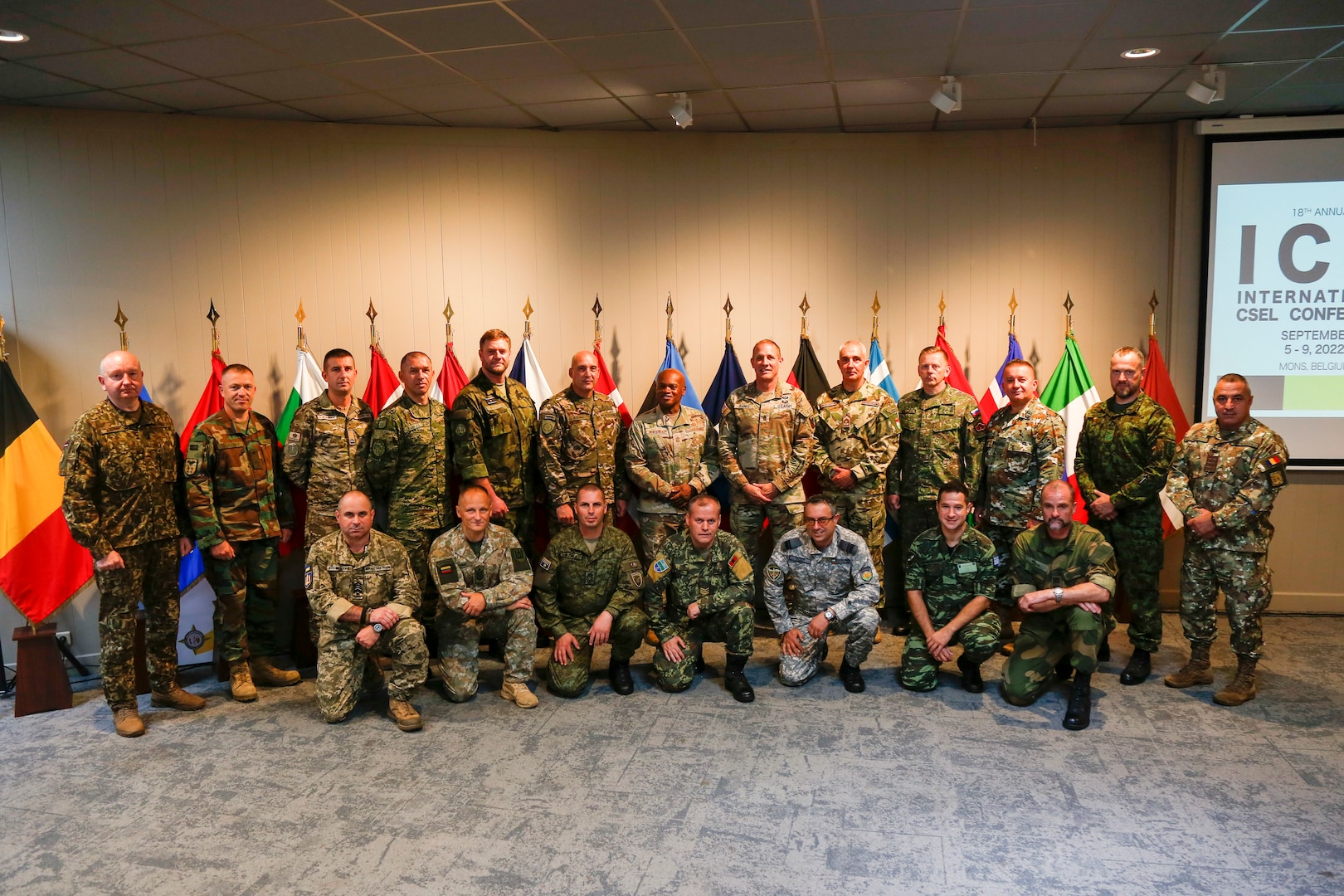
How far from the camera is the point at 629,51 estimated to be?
397cm

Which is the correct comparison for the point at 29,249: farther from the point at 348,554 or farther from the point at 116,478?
the point at 348,554

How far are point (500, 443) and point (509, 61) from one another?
6.12 ft

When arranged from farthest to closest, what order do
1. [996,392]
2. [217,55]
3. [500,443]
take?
[996,392]
[500,443]
[217,55]

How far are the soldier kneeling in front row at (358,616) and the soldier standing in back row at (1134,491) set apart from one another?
3.24m

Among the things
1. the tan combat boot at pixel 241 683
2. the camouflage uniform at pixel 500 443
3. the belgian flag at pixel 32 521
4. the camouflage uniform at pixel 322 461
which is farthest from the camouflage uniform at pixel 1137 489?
the belgian flag at pixel 32 521

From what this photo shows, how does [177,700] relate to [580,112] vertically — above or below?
below

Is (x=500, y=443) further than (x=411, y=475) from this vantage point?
Yes

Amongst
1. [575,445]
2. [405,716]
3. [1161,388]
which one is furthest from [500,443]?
[1161,388]

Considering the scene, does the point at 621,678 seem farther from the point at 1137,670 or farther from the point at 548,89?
the point at 548,89

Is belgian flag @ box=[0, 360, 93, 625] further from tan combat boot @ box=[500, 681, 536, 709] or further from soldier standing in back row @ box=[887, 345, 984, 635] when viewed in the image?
soldier standing in back row @ box=[887, 345, 984, 635]

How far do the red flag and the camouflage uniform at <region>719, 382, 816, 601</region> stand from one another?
77.8 inches

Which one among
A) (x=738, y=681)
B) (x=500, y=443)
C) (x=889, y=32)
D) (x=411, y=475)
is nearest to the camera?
(x=889, y=32)

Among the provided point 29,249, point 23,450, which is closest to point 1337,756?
point 23,450

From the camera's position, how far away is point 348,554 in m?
3.86
